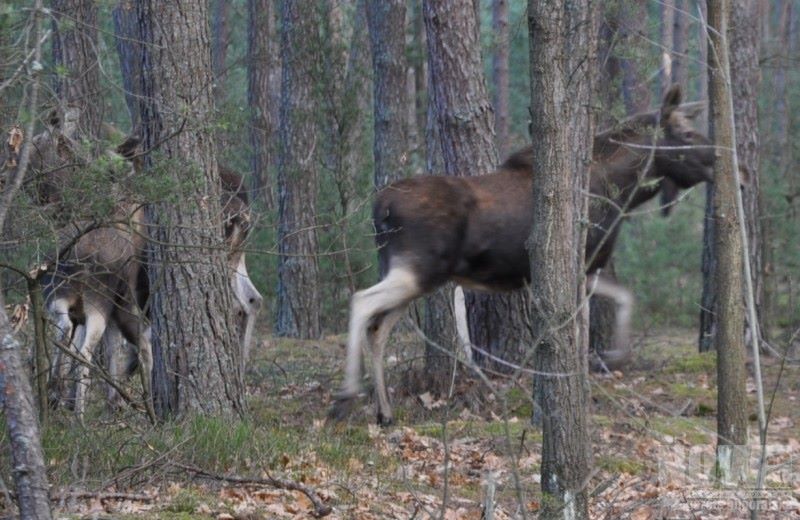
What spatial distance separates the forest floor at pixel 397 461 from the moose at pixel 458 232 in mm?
759

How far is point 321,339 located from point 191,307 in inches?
398

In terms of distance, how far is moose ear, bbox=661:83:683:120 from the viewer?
10.8 m

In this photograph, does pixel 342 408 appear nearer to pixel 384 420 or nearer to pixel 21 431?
pixel 384 420

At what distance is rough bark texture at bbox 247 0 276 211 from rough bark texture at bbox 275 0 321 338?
188 centimetres

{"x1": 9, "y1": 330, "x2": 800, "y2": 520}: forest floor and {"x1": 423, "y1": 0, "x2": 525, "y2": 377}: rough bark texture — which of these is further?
{"x1": 423, "y1": 0, "x2": 525, "y2": 377}: rough bark texture

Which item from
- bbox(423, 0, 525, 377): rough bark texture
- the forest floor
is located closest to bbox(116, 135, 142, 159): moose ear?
the forest floor

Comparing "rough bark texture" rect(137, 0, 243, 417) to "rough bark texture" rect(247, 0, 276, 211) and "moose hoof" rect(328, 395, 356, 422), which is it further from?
"rough bark texture" rect(247, 0, 276, 211)

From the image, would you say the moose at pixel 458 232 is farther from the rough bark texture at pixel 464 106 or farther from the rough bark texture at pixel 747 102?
the rough bark texture at pixel 747 102

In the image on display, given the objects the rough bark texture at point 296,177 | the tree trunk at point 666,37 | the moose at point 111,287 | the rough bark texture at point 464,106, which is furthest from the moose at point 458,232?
the rough bark texture at point 296,177

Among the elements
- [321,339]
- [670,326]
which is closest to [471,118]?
[321,339]

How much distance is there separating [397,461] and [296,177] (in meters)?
10.4

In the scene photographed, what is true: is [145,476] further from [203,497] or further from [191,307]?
[191,307]

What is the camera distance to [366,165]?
63.8 feet

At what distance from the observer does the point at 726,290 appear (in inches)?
282
